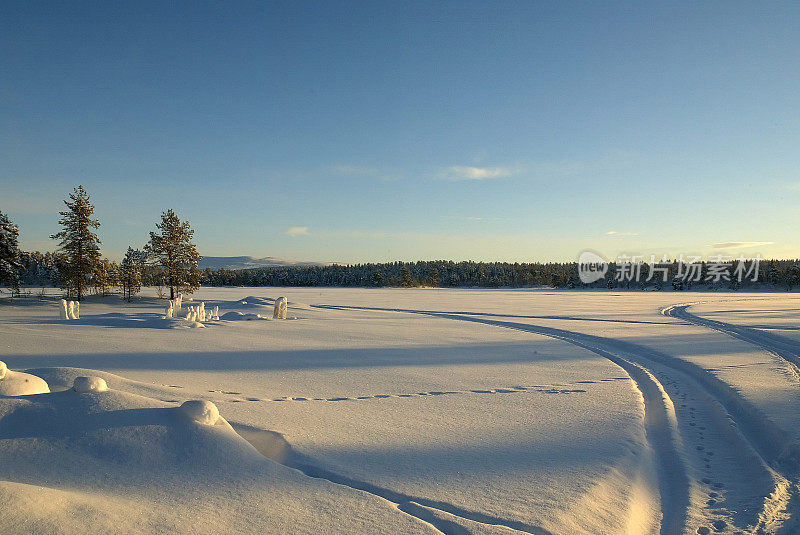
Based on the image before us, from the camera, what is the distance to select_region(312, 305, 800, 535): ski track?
390 cm

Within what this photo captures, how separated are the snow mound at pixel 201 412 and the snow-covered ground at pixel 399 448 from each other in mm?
44

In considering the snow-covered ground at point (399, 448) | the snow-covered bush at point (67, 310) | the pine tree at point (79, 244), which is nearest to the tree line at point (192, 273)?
the pine tree at point (79, 244)

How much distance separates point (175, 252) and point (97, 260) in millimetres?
4558

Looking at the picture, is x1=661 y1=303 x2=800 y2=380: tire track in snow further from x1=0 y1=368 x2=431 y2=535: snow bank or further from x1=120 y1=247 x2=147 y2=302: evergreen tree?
x1=120 y1=247 x2=147 y2=302: evergreen tree

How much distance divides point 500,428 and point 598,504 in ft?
6.28

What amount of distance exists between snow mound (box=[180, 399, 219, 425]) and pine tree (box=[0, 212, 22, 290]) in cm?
3188

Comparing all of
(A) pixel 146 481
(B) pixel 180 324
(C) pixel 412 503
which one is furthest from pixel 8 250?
(C) pixel 412 503

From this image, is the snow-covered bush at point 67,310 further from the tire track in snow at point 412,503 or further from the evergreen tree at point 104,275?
the tire track in snow at point 412,503

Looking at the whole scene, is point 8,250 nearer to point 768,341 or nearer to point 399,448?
point 399,448

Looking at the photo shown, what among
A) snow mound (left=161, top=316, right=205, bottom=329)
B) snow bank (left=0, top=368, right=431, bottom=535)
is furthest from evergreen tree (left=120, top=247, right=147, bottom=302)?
snow bank (left=0, top=368, right=431, bottom=535)

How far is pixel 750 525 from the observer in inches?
141

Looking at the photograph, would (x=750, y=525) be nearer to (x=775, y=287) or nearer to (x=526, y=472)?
(x=526, y=472)

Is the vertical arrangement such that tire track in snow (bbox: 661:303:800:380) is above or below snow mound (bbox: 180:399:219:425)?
below

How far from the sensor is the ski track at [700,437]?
390 cm
